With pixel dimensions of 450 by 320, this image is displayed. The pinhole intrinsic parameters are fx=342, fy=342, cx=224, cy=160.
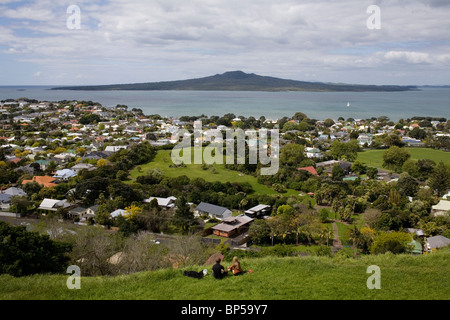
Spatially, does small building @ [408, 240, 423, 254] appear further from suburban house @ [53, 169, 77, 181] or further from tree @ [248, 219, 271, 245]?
suburban house @ [53, 169, 77, 181]

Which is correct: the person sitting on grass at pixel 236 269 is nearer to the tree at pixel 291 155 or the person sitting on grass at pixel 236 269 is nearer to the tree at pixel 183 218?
the tree at pixel 183 218

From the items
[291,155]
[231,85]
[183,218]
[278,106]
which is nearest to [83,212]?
[183,218]

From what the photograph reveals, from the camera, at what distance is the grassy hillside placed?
479cm

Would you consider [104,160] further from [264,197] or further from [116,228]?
[264,197]

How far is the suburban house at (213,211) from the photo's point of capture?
54.3 ft

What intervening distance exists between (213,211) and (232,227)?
2.04m

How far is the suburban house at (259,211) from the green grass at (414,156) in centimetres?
1457

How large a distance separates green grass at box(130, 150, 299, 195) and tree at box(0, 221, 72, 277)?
14601 millimetres

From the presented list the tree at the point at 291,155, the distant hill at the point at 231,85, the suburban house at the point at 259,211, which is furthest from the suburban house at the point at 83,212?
the distant hill at the point at 231,85

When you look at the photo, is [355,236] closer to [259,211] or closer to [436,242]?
[436,242]

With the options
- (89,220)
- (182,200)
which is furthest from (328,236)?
(89,220)

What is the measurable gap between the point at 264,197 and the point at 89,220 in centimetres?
860

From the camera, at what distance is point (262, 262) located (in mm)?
6172
